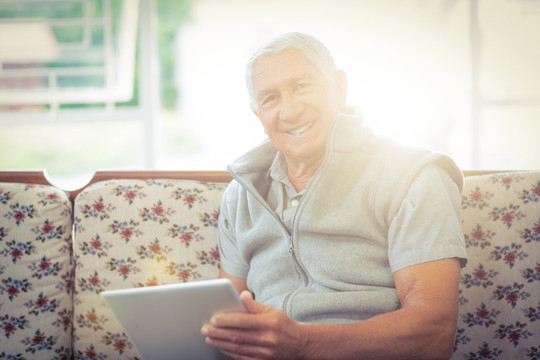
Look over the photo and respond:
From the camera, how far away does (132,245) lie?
1.63 m

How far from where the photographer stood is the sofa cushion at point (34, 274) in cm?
161

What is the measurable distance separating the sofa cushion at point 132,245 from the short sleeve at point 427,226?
2.17 ft

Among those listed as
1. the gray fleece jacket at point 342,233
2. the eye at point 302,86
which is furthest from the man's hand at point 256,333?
the eye at point 302,86

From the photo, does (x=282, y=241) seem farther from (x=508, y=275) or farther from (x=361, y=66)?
(x=361, y=66)

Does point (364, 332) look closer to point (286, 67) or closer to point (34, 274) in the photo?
point (286, 67)

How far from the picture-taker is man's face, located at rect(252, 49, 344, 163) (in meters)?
1.30

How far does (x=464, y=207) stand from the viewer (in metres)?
1.46

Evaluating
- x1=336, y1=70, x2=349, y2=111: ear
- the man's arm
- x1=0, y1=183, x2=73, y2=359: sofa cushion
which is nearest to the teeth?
x1=336, y1=70, x2=349, y2=111: ear

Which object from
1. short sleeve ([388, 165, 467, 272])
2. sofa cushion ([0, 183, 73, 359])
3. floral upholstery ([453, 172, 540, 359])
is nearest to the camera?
short sleeve ([388, 165, 467, 272])

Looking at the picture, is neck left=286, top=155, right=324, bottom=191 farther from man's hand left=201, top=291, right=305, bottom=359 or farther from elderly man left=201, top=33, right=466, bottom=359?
man's hand left=201, top=291, right=305, bottom=359

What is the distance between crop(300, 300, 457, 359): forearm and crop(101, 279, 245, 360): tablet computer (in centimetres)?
17

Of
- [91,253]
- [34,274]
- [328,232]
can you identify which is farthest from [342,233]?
[34,274]

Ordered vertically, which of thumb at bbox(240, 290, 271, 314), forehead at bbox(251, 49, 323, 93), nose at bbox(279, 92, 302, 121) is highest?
forehead at bbox(251, 49, 323, 93)

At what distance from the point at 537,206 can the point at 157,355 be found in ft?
3.46
